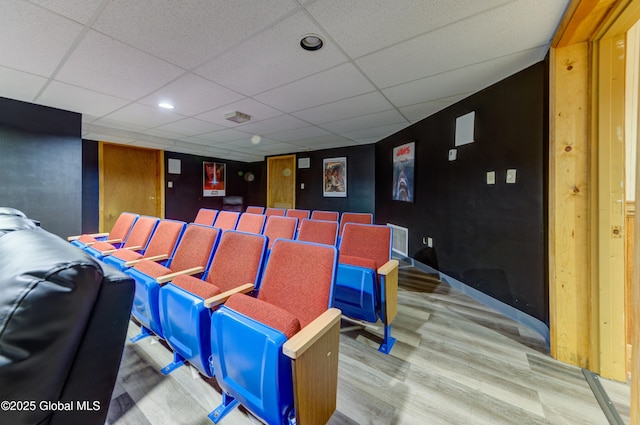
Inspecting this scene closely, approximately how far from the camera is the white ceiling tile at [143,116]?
9.90ft

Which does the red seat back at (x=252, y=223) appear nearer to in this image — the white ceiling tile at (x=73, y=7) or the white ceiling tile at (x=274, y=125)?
the white ceiling tile at (x=274, y=125)

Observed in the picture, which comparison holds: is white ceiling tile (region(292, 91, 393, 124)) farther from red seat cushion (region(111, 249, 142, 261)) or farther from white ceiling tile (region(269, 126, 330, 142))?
red seat cushion (region(111, 249, 142, 261))

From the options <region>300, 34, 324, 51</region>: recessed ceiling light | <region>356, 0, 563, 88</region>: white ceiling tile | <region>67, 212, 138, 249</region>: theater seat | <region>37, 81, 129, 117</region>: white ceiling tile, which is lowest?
<region>67, 212, 138, 249</region>: theater seat

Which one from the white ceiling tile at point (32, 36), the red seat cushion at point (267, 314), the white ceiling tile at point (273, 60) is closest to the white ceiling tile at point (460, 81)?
the white ceiling tile at point (273, 60)

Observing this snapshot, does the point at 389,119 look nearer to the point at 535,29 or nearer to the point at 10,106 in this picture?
the point at 535,29

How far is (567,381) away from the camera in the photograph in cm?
156

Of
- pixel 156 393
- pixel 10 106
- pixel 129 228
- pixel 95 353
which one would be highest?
pixel 10 106

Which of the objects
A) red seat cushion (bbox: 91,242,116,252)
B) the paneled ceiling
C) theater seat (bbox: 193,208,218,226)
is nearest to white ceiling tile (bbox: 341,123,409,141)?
the paneled ceiling

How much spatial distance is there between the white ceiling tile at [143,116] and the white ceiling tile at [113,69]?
461mm

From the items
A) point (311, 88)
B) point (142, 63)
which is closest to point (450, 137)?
point (311, 88)

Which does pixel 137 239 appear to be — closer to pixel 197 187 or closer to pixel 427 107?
pixel 427 107

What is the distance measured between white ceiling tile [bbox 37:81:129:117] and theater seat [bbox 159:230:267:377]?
229cm

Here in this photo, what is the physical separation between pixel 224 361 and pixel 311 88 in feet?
7.67

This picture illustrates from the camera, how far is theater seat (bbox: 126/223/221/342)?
1617 mm
